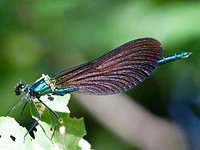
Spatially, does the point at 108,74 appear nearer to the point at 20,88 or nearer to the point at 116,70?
the point at 116,70

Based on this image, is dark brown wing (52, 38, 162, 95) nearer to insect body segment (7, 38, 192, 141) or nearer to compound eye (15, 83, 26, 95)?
insect body segment (7, 38, 192, 141)

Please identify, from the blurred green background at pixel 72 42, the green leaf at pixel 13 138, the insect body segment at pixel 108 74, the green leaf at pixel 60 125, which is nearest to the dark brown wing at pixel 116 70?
the insect body segment at pixel 108 74

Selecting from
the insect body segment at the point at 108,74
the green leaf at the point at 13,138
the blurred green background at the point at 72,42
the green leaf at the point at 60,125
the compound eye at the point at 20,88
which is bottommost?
the green leaf at the point at 13,138

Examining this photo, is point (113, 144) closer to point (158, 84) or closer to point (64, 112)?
point (158, 84)

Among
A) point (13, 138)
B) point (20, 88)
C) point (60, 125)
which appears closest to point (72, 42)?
point (20, 88)

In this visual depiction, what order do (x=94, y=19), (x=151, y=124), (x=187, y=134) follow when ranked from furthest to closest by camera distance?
(x=187, y=134), (x=94, y=19), (x=151, y=124)

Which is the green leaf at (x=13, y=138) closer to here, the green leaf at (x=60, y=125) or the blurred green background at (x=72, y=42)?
the green leaf at (x=60, y=125)

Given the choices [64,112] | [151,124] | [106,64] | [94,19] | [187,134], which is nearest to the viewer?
[64,112]

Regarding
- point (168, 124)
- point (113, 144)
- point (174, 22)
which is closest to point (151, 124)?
point (168, 124)
